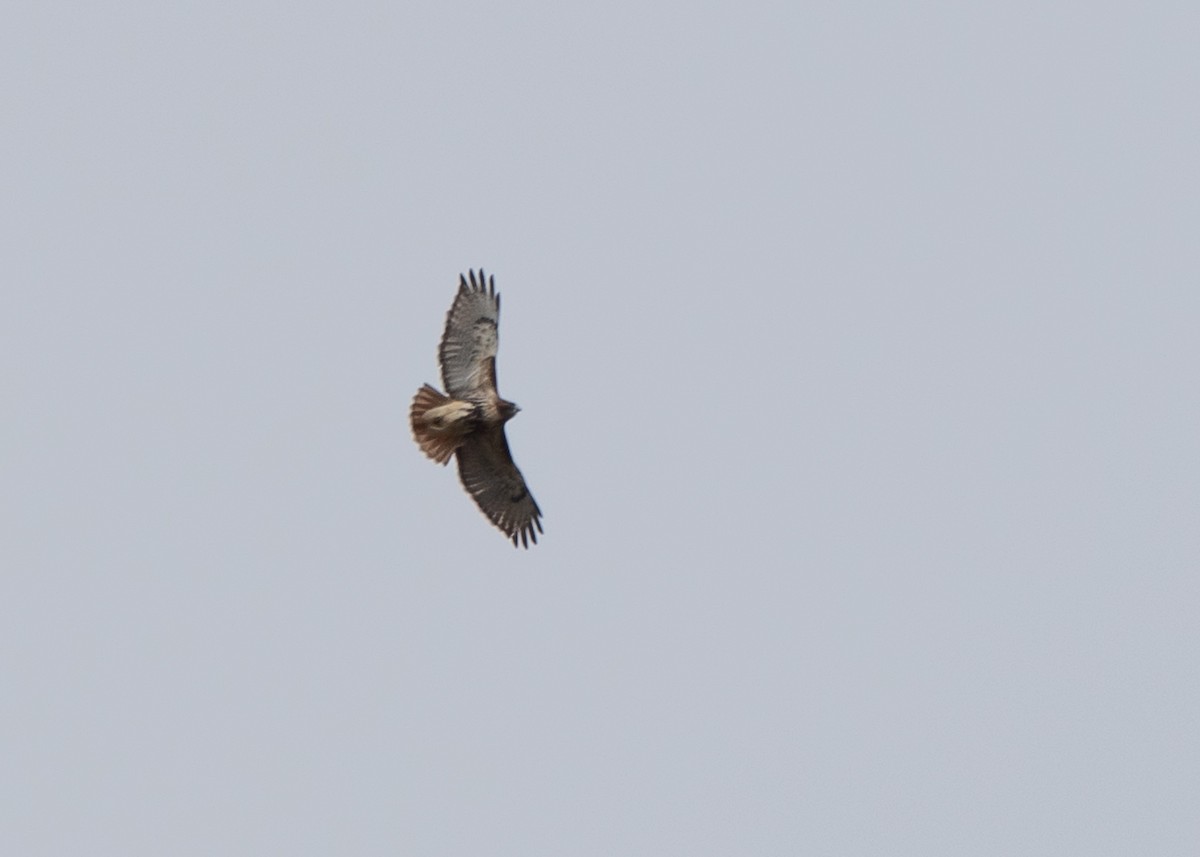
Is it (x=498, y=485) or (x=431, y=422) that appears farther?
(x=498, y=485)

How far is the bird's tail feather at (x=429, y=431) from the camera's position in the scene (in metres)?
26.0

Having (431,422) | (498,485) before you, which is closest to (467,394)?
(431,422)

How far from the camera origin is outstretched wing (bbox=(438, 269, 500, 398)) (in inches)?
1023

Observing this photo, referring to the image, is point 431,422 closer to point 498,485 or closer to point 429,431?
point 429,431

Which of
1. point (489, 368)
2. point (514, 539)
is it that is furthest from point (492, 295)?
point (514, 539)

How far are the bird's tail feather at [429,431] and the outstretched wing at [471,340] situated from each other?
0.21 metres

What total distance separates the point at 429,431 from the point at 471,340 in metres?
1.18

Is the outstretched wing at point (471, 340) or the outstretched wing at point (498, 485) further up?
the outstretched wing at point (471, 340)

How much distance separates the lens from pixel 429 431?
2616 cm

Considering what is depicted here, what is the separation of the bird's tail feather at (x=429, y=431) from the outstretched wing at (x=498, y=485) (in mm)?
249

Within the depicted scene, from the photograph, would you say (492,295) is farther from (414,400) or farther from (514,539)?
(514,539)

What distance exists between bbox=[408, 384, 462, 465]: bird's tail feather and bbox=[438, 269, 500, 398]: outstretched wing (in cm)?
21

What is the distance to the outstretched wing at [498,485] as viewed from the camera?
87.6 ft

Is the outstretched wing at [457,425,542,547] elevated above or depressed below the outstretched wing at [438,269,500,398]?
below
